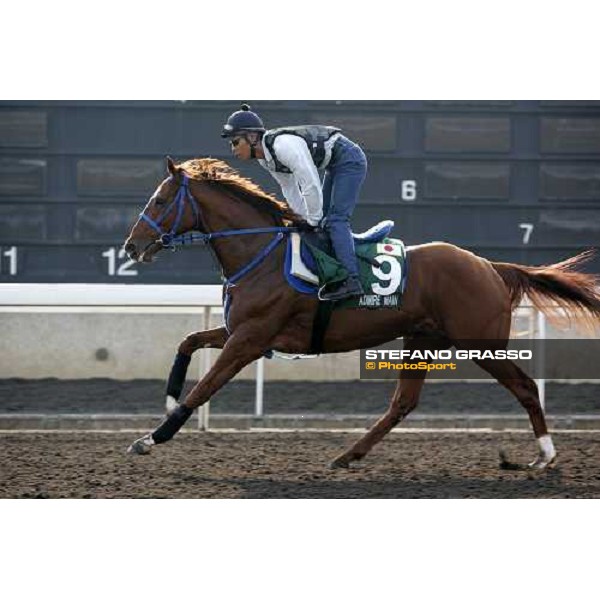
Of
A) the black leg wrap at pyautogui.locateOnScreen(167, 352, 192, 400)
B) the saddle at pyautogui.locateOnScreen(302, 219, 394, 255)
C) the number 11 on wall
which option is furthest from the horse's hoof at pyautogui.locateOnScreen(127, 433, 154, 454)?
the number 11 on wall

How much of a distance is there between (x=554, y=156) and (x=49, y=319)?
331 centimetres

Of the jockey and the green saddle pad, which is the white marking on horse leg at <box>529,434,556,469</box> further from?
the jockey

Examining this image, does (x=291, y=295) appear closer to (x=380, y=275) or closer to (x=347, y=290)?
(x=347, y=290)

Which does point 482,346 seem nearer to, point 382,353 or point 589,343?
point 382,353

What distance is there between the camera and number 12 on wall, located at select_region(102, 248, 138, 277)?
7.29m

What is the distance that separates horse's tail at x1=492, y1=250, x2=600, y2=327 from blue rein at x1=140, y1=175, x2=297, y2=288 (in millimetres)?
1011

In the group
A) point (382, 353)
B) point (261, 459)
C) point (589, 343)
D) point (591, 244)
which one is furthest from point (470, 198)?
point (261, 459)

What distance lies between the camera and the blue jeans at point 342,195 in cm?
518

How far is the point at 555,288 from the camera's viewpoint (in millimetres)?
5629

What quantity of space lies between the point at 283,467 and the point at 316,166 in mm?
1309

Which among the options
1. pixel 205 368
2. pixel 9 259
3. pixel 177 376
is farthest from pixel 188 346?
pixel 9 259

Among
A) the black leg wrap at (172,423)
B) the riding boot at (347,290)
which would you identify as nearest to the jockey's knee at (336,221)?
the riding boot at (347,290)

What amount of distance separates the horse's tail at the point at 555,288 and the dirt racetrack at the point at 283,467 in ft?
2.21

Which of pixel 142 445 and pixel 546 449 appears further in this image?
pixel 546 449
